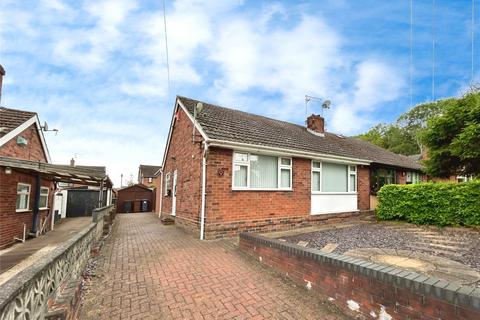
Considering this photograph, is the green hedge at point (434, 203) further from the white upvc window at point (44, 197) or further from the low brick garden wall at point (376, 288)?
the white upvc window at point (44, 197)

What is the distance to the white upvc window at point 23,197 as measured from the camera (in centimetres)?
1066

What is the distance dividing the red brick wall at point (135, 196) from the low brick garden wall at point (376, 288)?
90.3 ft

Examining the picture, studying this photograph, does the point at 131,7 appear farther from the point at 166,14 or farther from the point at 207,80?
→ the point at 207,80

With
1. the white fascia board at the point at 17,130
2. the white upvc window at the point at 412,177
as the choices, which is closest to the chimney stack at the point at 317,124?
the white upvc window at the point at 412,177

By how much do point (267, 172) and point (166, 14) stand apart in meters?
6.10

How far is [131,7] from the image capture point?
5.91m

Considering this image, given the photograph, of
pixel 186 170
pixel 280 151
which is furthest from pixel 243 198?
pixel 186 170

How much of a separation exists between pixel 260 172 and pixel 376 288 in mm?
6328

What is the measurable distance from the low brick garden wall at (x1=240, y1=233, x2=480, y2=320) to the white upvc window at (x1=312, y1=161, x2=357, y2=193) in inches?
266

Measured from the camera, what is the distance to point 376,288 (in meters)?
3.03

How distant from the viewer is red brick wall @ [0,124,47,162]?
1032 centimetres

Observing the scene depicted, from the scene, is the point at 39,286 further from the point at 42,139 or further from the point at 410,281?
the point at 42,139

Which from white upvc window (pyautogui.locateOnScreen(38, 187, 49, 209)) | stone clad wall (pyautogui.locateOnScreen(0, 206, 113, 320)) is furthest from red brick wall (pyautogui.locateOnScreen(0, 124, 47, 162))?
stone clad wall (pyautogui.locateOnScreen(0, 206, 113, 320))

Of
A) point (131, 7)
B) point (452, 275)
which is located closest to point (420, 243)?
point (452, 275)
